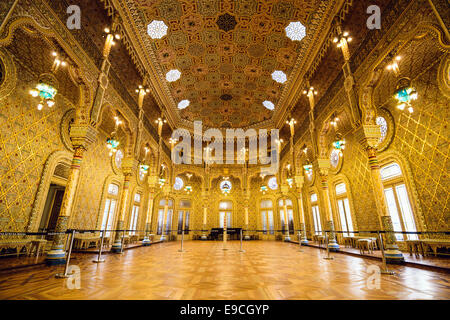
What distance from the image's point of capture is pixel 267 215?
1866cm

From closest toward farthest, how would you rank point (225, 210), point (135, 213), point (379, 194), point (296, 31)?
point (379, 194), point (296, 31), point (135, 213), point (225, 210)

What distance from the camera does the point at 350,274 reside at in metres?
3.90

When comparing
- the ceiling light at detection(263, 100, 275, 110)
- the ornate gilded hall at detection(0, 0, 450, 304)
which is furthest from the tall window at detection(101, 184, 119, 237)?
the ceiling light at detection(263, 100, 275, 110)

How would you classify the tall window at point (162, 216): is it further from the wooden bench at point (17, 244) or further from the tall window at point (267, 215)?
the wooden bench at point (17, 244)

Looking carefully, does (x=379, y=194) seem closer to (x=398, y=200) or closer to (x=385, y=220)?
(x=385, y=220)

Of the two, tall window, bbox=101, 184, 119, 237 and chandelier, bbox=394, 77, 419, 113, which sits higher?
chandelier, bbox=394, 77, 419, 113

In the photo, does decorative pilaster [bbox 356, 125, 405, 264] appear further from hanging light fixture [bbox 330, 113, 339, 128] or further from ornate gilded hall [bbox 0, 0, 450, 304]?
hanging light fixture [bbox 330, 113, 339, 128]

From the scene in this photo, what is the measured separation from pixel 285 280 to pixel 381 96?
9095 millimetres

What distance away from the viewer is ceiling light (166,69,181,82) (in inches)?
444

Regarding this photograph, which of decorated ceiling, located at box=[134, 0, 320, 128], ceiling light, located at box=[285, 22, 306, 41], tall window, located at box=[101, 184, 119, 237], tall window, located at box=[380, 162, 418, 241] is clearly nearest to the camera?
tall window, located at box=[380, 162, 418, 241]

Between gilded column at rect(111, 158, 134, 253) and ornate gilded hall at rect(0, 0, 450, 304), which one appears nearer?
ornate gilded hall at rect(0, 0, 450, 304)

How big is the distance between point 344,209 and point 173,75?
1222 centimetres

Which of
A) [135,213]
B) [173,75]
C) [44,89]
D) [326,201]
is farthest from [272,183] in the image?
[44,89]

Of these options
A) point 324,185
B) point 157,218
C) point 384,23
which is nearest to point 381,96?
point 384,23
